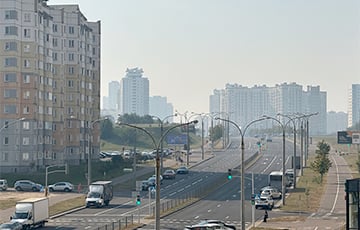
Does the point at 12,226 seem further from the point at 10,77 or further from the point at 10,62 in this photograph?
the point at 10,62

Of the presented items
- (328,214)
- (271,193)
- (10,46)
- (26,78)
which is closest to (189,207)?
(271,193)

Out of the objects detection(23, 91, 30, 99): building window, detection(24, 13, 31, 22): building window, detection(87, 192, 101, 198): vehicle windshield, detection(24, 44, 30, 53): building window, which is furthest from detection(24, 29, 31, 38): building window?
detection(87, 192, 101, 198): vehicle windshield

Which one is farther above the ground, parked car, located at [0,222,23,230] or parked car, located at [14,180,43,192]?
parked car, located at [0,222,23,230]

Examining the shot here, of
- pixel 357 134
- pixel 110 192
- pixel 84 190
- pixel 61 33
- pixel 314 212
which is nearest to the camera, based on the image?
pixel 314 212

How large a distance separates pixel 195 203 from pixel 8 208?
778 inches

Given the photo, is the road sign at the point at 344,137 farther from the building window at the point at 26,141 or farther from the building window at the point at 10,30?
the building window at the point at 10,30

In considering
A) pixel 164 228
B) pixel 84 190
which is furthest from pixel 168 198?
pixel 164 228

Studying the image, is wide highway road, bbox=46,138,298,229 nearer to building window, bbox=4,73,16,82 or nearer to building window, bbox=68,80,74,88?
building window, bbox=68,80,74,88

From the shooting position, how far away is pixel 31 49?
119 metres

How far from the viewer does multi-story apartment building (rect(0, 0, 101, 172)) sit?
116625mm

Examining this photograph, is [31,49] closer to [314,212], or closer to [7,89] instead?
[7,89]

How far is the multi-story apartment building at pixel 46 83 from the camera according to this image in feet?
383

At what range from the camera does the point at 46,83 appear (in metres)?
128

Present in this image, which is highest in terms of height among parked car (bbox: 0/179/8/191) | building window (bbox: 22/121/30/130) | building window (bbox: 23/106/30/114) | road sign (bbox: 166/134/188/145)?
building window (bbox: 23/106/30/114)
